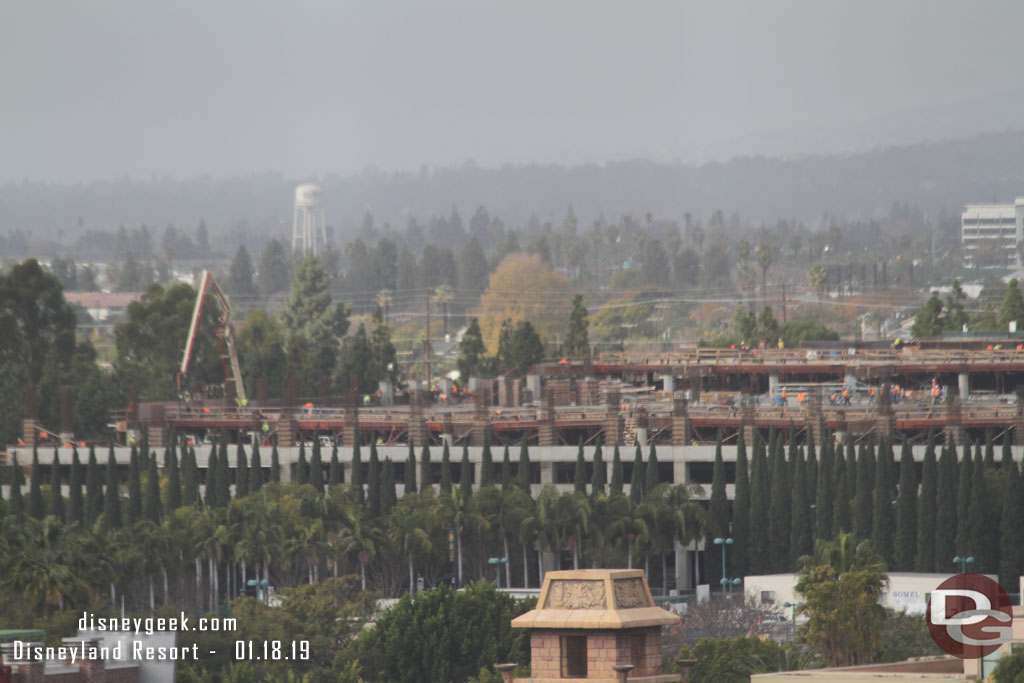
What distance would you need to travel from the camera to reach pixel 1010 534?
111625mm

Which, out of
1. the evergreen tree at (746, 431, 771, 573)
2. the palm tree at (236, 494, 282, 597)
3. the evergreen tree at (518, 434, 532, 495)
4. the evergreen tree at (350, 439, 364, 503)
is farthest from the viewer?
the evergreen tree at (518, 434, 532, 495)

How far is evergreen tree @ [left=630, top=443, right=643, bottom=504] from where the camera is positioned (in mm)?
125438

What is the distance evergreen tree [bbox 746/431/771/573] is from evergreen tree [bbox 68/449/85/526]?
125ft

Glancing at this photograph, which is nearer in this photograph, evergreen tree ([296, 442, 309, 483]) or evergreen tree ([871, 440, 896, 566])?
evergreen tree ([871, 440, 896, 566])

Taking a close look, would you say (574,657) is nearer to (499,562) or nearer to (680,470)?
(499,562)

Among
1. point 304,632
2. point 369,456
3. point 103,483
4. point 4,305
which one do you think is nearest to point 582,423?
point 369,456

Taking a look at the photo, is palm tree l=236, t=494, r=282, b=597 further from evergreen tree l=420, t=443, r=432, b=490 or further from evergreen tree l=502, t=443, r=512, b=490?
evergreen tree l=502, t=443, r=512, b=490

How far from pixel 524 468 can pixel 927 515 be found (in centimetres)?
2648

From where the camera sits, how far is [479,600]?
3378 inches

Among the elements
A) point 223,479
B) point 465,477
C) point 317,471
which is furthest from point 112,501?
point 465,477

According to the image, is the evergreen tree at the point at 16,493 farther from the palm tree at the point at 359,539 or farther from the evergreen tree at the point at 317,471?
the evergreen tree at the point at 317,471

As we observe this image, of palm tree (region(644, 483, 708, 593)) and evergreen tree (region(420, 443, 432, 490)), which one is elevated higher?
evergreen tree (region(420, 443, 432, 490))

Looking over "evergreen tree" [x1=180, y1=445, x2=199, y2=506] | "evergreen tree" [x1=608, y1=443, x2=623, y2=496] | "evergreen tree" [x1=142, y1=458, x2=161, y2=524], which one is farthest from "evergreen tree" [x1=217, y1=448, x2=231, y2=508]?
"evergreen tree" [x1=608, y1=443, x2=623, y2=496]
